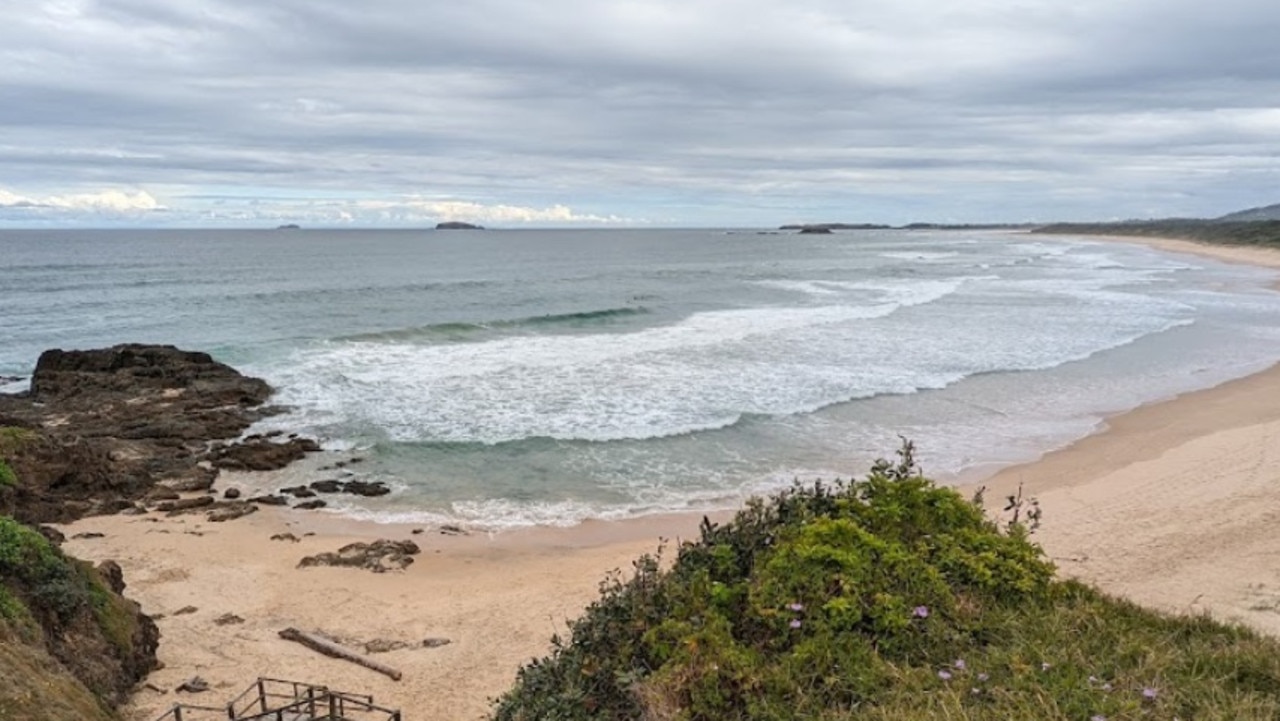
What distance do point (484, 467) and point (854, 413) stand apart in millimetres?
9000

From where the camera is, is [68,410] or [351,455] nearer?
[351,455]

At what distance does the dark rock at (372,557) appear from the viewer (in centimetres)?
1340

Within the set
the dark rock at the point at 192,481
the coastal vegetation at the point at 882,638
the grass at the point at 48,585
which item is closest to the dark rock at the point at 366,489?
the dark rock at the point at 192,481

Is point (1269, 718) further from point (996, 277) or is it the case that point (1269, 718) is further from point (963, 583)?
point (996, 277)

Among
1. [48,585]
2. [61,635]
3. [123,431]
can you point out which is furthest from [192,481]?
[61,635]

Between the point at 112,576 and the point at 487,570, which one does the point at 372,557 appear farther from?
the point at 112,576

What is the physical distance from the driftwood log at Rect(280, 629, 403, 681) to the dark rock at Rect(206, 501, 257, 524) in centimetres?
506

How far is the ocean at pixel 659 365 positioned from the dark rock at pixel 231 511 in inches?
69.2

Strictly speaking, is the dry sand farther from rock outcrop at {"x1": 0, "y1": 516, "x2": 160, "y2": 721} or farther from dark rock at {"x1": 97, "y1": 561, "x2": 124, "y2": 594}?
dark rock at {"x1": 97, "y1": 561, "x2": 124, "y2": 594}

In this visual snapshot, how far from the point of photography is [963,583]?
6125mm

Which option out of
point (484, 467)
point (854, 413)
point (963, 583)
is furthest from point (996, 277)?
point (963, 583)

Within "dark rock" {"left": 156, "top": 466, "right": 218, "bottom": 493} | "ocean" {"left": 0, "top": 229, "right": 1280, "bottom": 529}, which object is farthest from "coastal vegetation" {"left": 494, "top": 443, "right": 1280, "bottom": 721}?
"dark rock" {"left": 156, "top": 466, "right": 218, "bottom": 493}

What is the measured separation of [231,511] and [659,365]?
14912 millimetres

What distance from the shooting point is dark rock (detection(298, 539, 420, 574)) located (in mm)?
13398
